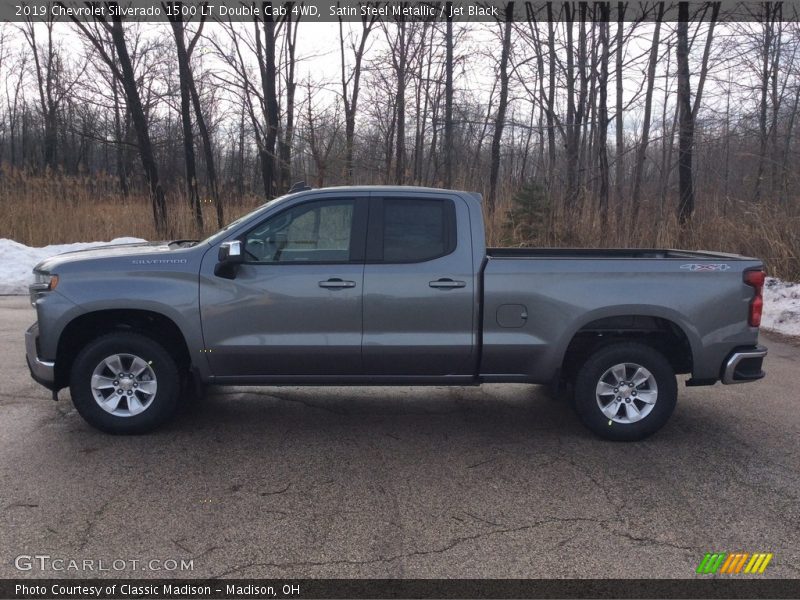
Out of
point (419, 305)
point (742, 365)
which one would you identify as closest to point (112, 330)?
point (419, 305)

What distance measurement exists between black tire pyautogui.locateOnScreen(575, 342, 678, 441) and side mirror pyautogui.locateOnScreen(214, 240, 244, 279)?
2.82 meters

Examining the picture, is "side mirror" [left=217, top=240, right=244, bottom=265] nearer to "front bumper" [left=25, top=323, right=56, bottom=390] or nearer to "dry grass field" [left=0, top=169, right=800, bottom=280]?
"front bumper" [left=25, top=323, right=56, bottom=390]

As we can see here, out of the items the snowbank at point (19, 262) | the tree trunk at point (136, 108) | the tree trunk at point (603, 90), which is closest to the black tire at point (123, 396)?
the snowbank at point (19, 262)

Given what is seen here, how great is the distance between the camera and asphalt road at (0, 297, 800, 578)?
3590mm

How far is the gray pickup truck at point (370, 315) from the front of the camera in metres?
5.25

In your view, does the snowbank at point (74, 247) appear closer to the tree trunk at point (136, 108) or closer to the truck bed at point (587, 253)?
the tree trunk at point (136, 108)

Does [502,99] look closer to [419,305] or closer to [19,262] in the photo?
[19,262]

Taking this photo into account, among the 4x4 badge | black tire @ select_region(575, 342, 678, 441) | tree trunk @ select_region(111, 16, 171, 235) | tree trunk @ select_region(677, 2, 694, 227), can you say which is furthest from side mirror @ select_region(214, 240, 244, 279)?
tree trunk @ select_region(677, 2, 694, 227)

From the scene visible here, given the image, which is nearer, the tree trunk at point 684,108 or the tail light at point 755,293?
the tail light at point 755,293

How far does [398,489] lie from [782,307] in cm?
893

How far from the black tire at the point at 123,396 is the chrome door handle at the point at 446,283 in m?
2.14

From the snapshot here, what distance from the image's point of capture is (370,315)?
17.4 feet

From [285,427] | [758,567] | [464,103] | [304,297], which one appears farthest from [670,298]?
[464,103]

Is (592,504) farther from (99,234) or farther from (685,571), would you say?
(99,234)
